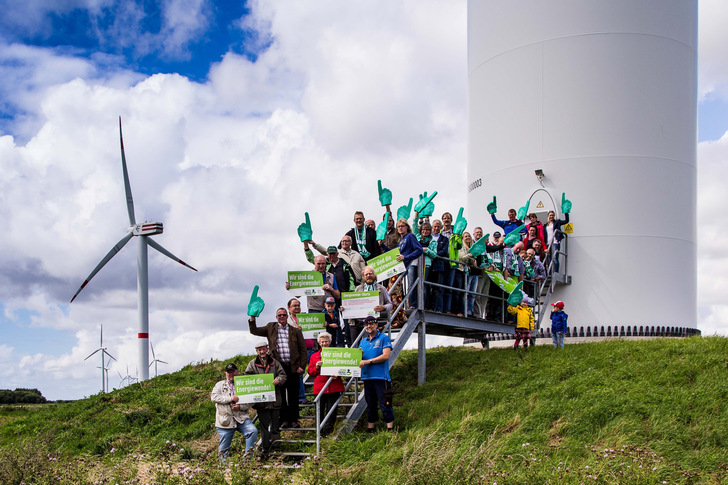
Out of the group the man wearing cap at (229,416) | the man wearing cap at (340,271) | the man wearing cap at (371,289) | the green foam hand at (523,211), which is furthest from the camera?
the green foam hand at (523,211)

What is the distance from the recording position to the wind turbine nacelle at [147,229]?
1250 inches

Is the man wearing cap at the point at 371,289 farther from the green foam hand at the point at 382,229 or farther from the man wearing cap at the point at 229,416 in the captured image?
the man wearing cap at the point at 229,416

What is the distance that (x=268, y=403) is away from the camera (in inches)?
472

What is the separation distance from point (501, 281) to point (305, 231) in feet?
16.1

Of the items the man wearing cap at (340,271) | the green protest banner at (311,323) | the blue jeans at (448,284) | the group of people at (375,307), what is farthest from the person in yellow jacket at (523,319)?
the green protest banner at (311,323)

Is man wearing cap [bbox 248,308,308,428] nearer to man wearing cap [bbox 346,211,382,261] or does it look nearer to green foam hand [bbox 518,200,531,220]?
man wearing cap [bbox 346,211,382,261]

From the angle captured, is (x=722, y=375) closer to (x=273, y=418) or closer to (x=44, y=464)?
(x=273, y=418)

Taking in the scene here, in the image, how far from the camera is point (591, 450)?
10.8m

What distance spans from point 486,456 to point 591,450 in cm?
173

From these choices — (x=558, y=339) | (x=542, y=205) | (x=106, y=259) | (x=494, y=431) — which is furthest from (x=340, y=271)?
(x=106, y=259)

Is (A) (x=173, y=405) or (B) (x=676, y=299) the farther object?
(B) (x=676, y=299)

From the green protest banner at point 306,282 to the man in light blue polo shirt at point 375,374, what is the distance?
5.32 ft

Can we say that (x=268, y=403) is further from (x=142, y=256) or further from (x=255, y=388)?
(x=142, y=256)

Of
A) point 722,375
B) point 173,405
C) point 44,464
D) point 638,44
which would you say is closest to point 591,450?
point 722,375
